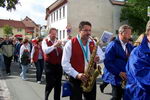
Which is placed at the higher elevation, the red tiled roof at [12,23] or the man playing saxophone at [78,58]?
the red tiled roof at [12,23]

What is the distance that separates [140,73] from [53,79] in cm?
387

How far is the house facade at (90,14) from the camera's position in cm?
4238

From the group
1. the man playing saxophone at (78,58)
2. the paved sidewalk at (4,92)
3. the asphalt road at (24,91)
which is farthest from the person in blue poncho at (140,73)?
the paved sidewalk at (4,92)

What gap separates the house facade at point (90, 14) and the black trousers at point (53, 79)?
3512 cm

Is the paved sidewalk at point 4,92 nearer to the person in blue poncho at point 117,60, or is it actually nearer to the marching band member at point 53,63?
the marching band member at point 53,63

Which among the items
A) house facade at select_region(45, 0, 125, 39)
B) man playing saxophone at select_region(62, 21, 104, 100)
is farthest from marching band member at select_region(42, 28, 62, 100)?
house facade at select_region(45, 0, 125, 39)

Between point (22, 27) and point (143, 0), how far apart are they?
78132 mm

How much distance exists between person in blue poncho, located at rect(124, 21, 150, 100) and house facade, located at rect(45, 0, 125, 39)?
38693 millimetres

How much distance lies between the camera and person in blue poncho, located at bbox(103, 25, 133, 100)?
5.37m

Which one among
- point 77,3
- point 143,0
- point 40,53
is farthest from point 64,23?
point 40,53

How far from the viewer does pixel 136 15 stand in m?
43.9

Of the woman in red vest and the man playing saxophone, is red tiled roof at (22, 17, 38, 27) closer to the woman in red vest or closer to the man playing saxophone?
the woman in red vest

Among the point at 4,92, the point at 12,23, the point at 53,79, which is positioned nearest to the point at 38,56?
the point at 4,92

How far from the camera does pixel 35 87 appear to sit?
1062 cm
